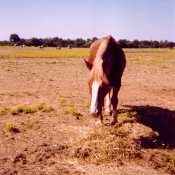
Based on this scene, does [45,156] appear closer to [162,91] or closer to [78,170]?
[78,170]

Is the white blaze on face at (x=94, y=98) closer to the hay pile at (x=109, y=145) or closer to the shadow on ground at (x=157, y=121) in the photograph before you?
the hay pile at (x=109, y=145)

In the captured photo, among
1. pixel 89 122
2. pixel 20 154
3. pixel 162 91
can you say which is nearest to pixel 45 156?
pixel 20 154

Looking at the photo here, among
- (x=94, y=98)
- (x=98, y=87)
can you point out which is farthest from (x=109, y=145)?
(x=98, y=87)

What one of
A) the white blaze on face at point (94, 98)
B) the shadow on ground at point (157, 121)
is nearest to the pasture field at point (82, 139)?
the shadow on ground at point (157, 121)

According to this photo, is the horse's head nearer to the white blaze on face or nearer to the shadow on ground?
the white blaze on face

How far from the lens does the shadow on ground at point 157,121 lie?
208 inches

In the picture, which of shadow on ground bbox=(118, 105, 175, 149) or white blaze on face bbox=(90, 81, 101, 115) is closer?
white blaze on face bbox=(90, 81, 101, 115)

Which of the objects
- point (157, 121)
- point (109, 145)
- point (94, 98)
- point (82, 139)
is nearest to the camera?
point (94, 98)

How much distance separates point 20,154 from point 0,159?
1.23ft

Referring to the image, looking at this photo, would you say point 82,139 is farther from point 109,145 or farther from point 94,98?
point 94,98

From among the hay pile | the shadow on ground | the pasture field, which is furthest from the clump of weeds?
the shadow on ground

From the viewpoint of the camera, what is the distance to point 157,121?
6.82 metres

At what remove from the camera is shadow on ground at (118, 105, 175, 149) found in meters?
5.29

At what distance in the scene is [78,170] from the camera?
411cm
